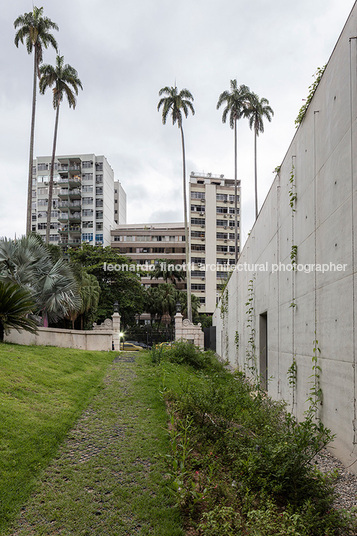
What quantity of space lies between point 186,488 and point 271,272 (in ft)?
22.0

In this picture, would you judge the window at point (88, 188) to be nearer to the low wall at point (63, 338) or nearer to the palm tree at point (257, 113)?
the palm tree at point (257, 113)

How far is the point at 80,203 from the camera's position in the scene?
66.4 metres

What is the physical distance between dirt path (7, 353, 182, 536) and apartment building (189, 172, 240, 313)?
180 feet

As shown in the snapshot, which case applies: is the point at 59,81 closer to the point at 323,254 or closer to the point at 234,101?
the point at 234,101

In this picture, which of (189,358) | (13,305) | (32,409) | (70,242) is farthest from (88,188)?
(32,409)

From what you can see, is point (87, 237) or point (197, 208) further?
→ point (197, 208)

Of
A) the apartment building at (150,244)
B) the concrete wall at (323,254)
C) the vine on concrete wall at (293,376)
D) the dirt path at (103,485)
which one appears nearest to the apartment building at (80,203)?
the apartment building at (150,244)

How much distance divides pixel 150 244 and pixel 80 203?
1498 cm

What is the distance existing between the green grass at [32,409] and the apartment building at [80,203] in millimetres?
55639

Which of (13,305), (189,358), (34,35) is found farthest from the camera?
(34,35)

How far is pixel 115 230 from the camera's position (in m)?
68.5

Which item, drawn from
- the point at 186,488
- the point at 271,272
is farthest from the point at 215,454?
the point at 271,272

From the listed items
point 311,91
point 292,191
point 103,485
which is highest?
point 311,91

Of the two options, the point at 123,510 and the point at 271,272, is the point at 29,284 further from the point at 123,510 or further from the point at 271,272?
the point at 123,510
